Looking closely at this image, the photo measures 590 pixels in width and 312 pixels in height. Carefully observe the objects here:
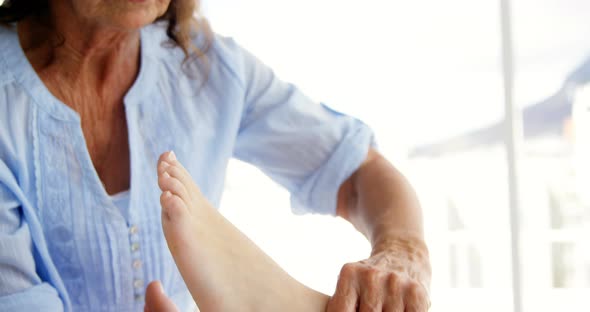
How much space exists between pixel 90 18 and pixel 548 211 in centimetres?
202

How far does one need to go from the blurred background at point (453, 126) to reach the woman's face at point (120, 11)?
1084mm

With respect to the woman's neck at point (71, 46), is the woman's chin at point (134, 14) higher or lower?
higher

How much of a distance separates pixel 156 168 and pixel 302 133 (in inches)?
7.7

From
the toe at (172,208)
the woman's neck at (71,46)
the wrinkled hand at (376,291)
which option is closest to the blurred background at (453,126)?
the woman's neck at (71,46)

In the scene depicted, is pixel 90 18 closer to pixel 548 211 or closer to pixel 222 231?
pixel 222 231

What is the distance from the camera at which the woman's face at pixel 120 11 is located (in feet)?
2.21

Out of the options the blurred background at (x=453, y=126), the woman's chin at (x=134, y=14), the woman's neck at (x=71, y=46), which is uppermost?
the woman's chin at (x=134, y=14)

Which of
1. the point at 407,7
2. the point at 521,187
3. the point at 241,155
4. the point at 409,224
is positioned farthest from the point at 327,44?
the point at 409,224

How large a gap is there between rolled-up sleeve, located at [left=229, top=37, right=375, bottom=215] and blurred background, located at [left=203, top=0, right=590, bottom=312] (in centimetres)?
91

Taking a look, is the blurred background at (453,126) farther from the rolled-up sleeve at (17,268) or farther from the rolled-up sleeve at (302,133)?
the rolled-up sleeve at (17,268)

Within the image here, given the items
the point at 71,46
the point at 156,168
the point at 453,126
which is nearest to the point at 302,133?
the point at 156,168

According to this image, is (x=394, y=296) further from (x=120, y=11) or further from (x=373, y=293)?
(x=120, y=11)

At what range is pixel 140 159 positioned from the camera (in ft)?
2.48

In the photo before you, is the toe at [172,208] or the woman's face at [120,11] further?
the woman's face at [120,11]
